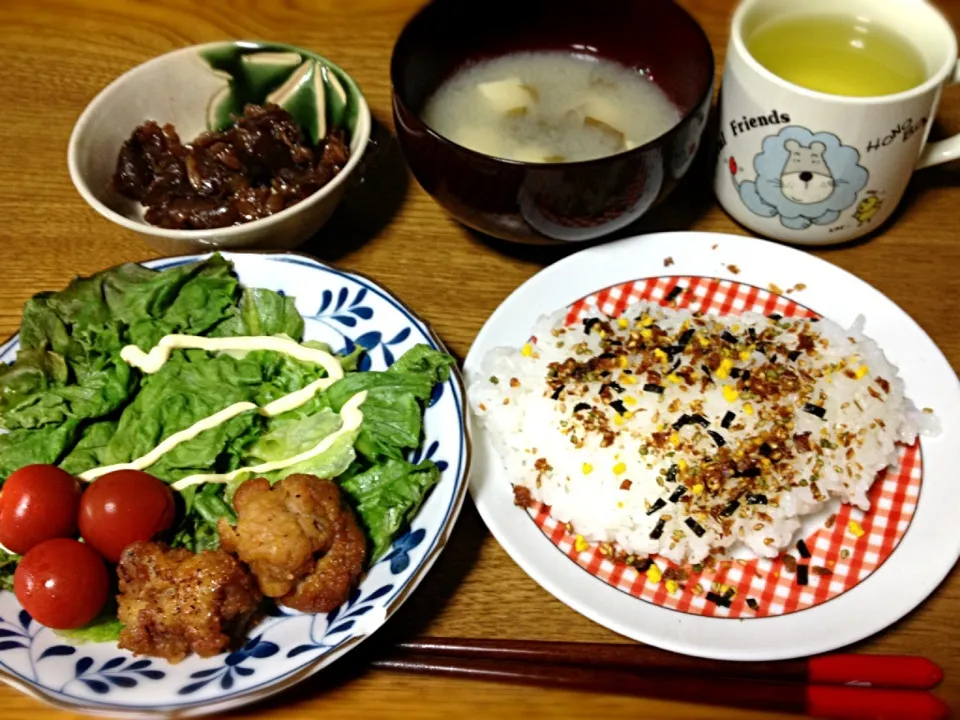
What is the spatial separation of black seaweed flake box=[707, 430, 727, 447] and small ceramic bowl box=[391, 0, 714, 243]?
0.57 m

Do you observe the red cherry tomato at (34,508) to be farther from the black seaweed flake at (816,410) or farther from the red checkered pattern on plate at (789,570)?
the black seaweed flake at (816,410)

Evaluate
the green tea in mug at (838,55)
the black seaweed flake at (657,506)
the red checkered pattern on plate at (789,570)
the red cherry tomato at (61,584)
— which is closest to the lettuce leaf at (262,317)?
the red cherry tomato at (61,584)

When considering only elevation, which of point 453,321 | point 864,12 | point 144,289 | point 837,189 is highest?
point 864,12

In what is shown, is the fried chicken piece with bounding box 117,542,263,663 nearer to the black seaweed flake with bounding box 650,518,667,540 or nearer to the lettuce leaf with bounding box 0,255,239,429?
the lettuce leaf with bounding box 0,255,239,429

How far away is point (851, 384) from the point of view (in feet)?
6.18

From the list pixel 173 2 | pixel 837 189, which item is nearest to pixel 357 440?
pixel 837 189

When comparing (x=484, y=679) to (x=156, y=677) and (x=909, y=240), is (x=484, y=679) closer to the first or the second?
(x=156, y=677)

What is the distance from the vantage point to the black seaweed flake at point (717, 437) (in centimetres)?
183

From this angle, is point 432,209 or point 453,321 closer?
point 453,321

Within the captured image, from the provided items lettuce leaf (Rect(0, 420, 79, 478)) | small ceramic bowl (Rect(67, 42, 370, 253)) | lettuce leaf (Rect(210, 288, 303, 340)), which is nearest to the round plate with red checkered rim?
lettuce leaf (Rect(210, 288, 303, 340))

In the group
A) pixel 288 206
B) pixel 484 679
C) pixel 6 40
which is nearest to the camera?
pixel 484 679

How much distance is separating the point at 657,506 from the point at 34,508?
4.03 ft

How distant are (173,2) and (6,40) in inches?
22.5

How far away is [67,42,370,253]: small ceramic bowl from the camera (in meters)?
2.12
